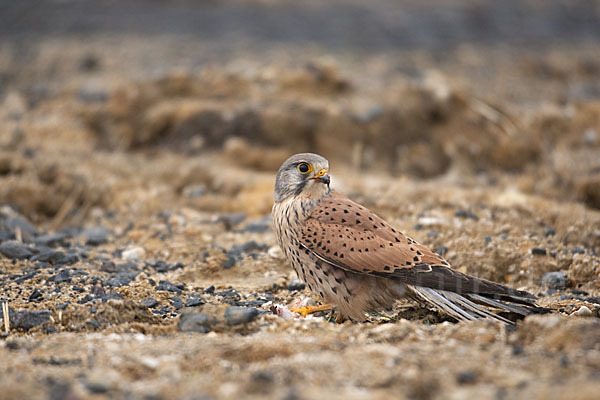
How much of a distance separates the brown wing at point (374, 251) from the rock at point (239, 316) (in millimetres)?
707

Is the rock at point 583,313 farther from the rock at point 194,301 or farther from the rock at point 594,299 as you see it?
the rock at point 194,301

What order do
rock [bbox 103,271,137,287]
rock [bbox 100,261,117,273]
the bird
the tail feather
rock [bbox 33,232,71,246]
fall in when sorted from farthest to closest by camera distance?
rock [bbox 33,232,71,246] < rock [bbox 100,261,117,273] < rock [bbox 103,271,137,287] < the bird < the tail feather

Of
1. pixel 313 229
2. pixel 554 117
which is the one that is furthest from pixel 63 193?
pixel 554 117

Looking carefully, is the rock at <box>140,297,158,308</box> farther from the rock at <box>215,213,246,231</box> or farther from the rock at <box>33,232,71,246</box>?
the rock at <box>215,213,246,231</box>

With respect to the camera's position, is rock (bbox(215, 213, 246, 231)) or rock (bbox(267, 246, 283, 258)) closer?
rock (bbox(267, 246, 283, 258))

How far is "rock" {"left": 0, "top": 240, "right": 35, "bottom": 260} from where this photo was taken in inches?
214

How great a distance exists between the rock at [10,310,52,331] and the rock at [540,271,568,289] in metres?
3.97

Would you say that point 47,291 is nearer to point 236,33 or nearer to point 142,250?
point 142,250

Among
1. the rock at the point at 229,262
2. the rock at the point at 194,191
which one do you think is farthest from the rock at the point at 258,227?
the rock at the point at 194,191

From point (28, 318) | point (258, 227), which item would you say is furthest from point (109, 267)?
point (258, 227)

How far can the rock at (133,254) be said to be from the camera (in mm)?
5799

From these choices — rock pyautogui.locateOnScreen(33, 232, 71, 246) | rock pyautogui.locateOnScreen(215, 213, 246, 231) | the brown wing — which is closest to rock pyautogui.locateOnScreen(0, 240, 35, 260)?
rock pyautogui.locateOnScreen(33, 232, 71, 246)

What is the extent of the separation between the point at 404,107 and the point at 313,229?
21.3 ft

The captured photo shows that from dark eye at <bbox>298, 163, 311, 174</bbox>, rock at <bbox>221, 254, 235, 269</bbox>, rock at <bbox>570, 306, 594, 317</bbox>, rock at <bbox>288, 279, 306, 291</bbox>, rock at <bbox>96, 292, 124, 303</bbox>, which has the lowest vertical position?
rock at <bbox>570, 306, 594, 317</bbox>
